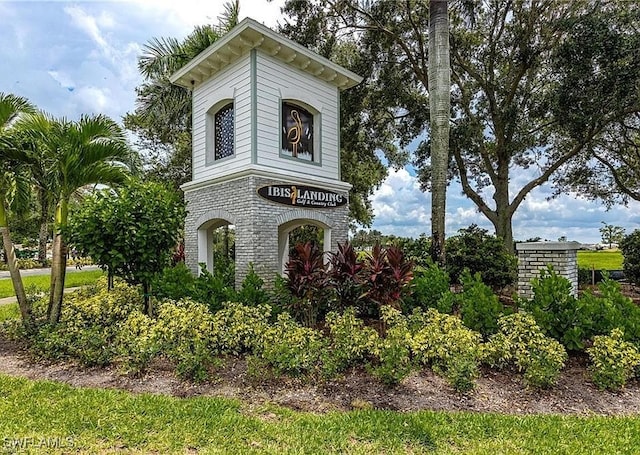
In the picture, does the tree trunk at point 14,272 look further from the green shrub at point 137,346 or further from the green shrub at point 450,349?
the green shrub at point 450,349

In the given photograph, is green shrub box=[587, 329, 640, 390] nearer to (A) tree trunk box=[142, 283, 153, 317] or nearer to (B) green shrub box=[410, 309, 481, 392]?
(B) green shrub box=[410, 309, 481, 392]

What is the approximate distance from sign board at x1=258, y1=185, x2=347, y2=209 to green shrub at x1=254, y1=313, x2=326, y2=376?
134 inches

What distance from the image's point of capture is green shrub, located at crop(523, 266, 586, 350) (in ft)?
17.7

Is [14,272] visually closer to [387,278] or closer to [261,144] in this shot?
[261,144]

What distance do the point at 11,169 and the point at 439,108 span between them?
8612 mm

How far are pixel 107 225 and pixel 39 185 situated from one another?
78.8 inches

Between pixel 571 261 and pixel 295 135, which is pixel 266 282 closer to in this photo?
pixel 295 135

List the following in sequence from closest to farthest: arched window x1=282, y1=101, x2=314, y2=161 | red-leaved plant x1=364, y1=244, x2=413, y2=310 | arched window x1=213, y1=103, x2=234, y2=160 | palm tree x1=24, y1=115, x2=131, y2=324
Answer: red-leaved plant x1=364, y1=244, x2=413, y2=310 < palm tree x1=24, y1=115, x2=131, y2=324 < arched window x1=282, y1=101, x2=314, y2=161 < arched window x1=213, y1=103, x2=234, y2=160

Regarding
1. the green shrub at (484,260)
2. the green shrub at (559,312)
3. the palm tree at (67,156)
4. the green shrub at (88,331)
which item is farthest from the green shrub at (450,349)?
the palm tree at (67,156)

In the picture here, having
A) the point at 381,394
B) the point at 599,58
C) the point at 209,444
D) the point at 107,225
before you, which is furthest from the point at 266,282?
the point at 599,58

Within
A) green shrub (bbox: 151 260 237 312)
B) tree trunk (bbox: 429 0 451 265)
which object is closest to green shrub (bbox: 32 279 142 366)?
green shrub (bbox: 151 260 237 312)

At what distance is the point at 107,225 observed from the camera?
6809mm

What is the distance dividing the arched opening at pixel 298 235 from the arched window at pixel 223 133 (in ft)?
7.76

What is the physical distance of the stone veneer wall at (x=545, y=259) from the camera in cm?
708
